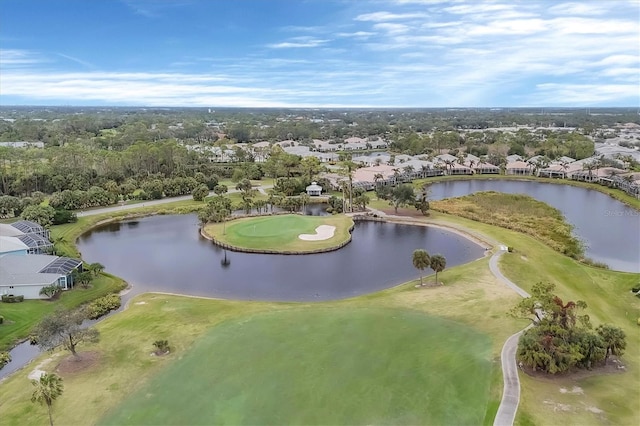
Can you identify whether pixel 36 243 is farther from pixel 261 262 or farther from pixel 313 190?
pixel 313 190

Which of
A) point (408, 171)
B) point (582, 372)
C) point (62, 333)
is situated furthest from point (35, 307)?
point (408, 171)

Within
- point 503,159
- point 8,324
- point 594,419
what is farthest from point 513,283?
point 503,159

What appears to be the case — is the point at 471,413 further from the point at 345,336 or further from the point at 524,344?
the point at 345,336

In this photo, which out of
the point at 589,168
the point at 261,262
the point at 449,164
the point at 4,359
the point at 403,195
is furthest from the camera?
the point at 449,164

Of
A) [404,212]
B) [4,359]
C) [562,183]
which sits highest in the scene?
[562,183]

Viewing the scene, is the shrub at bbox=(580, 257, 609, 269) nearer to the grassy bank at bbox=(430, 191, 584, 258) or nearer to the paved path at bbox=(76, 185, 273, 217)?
the grassy bank at bbox=(430, 191, 584, 258)

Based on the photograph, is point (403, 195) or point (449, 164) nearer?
point (403, 195)
